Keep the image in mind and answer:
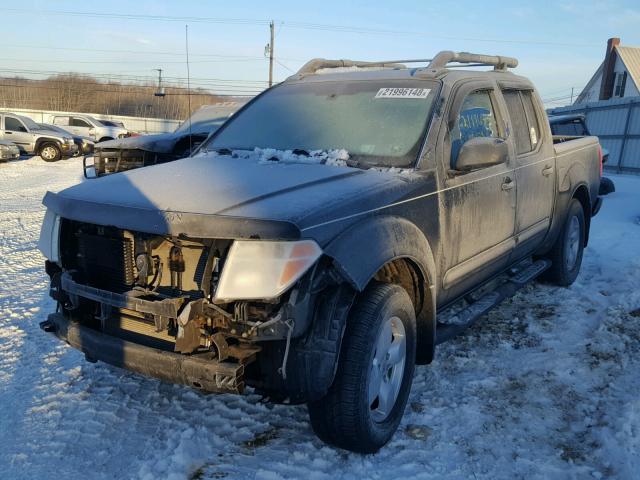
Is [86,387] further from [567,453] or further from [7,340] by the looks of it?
[567,453]

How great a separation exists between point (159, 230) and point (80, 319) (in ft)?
3.04

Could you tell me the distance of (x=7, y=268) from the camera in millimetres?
5863

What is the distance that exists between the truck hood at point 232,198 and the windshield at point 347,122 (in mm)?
315

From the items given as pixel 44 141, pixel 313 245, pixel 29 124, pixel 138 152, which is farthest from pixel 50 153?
pixel 313 245

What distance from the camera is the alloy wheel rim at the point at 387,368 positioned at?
111 inches

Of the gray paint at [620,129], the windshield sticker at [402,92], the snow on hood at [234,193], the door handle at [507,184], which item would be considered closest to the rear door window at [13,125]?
the gray paint at [620,129]

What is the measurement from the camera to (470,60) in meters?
4.27

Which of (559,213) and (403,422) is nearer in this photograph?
(403,422)

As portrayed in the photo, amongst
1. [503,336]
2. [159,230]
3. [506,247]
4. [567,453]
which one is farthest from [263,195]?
[503,336]

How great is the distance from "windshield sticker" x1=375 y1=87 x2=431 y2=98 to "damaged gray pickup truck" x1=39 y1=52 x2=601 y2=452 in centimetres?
1

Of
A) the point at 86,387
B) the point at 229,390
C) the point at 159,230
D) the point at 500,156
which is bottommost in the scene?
the point at 86,387

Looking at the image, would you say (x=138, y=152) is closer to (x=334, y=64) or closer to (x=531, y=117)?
(x=334, y=64)

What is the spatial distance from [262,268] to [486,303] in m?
2.27

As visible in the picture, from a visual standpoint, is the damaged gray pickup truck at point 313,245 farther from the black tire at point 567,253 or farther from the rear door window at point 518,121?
the black tire at point 567,253
